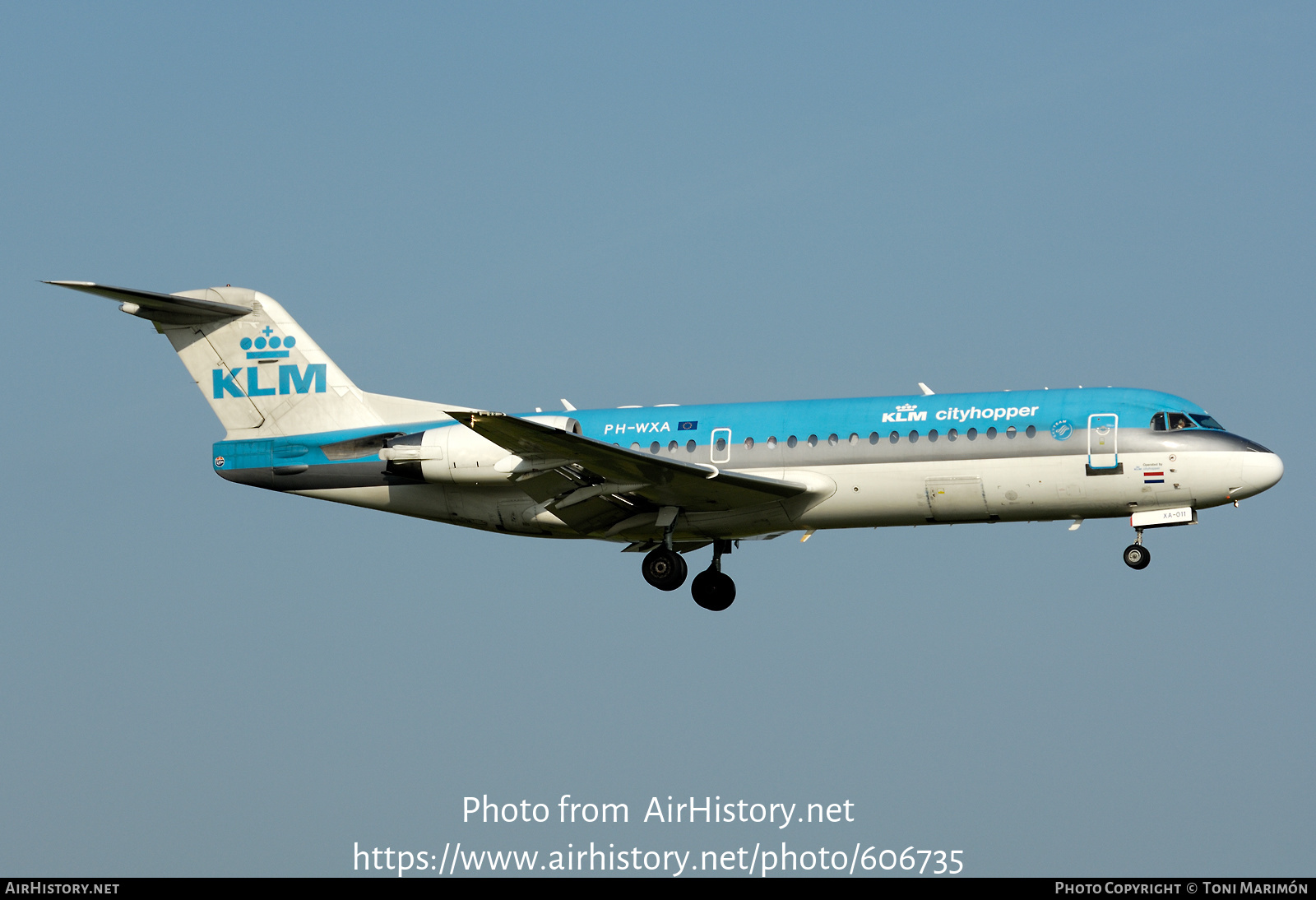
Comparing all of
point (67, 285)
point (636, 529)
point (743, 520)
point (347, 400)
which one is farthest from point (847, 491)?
point (67, 285)

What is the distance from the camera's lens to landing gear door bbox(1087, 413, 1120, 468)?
89.1 ft

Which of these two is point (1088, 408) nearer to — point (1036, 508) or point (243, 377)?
point (1036, 508)

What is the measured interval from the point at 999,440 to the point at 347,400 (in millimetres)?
12744

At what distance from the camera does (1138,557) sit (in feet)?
90.5

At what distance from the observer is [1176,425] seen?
2739 cm

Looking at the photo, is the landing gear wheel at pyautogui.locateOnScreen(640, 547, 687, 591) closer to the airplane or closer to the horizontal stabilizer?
the airplane

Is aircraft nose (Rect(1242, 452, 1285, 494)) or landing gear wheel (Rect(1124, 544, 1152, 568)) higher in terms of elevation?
aircraft nose (Rect(1242, 452, 1285, 494))

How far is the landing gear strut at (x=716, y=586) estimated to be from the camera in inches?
1237

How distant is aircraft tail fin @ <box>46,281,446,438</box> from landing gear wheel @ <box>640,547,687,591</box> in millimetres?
5329

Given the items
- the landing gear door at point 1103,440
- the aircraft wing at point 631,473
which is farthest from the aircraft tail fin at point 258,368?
the landing gear door at point 1103,440

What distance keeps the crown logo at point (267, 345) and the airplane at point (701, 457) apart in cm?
3

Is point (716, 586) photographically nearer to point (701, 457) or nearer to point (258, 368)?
point (701, 457)

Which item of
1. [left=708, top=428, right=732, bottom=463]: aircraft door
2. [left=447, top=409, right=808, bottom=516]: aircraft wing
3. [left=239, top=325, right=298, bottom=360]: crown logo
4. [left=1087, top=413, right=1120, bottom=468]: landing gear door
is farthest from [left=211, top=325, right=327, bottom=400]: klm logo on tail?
[left=1087, top=413, right=1120, bottom=468]: landing gear door

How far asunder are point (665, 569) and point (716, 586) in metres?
2.22
